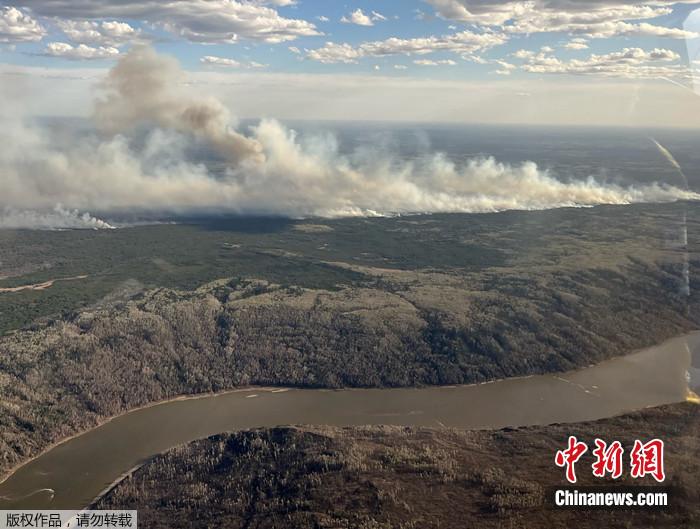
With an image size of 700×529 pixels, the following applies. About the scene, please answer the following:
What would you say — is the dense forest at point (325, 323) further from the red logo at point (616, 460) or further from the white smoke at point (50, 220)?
the red logo at point (616, 460)

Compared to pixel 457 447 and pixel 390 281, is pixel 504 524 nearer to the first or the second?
pixel 457 447

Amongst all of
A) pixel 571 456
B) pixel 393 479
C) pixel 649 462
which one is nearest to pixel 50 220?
pixel 393 479

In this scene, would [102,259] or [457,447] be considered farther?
[102,259]

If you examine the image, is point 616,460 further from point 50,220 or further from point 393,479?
point 50,220

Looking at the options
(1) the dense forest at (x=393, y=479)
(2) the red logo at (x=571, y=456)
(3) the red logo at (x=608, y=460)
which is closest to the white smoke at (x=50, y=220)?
(1) the dense forest at (x=393, y=479)

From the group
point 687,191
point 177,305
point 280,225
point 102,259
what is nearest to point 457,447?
point 177,305

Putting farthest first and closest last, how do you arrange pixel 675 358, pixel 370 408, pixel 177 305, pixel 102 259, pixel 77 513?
pixel 102 259 → pixel 177 305 → pixel 675 358 → pixel 370 408 → pixel 77 513
